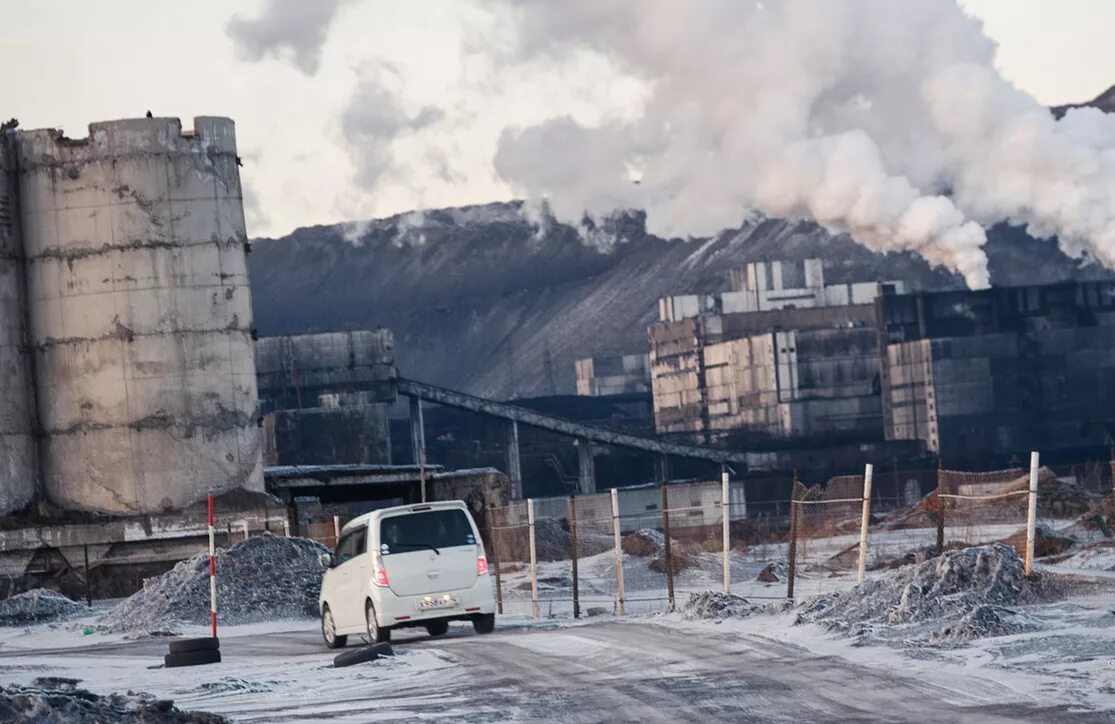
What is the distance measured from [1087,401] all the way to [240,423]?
77.0m

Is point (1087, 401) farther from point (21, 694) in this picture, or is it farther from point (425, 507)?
point (21, 694)

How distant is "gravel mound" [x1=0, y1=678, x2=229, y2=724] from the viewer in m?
15.0

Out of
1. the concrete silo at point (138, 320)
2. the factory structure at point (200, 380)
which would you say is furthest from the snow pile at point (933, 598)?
the concrete silo at point (138, 320)

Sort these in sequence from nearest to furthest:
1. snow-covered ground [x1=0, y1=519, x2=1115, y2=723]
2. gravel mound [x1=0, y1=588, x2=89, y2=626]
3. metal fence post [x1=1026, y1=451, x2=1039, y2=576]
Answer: snow-covered ground [x1=0, y1=519, x2=1115, y2=723], metal fence post [x1=1026, y1=451, x2=1039, y2=576], gravel mound [x1=0, y1=588, x2=89, y2=626]

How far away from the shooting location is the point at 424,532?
82.5ft

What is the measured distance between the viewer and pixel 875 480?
102m

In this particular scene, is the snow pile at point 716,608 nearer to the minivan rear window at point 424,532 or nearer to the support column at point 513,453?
the minivan rear window at point 424,532

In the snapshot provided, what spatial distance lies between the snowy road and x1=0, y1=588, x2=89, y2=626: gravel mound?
15081mm

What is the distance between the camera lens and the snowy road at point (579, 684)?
48.4 ft

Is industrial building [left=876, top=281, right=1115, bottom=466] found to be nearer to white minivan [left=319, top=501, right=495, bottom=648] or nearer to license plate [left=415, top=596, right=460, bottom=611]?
white minivan [left=319, top=501, right=495, bottom=648]

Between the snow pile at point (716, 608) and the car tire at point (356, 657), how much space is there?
15.4 ft

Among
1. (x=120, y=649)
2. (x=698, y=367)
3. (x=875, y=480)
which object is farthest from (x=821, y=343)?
(x=120, y=649)

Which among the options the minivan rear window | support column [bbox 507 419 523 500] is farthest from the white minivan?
support column [bbox 507 419 523 500]

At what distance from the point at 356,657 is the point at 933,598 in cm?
656
